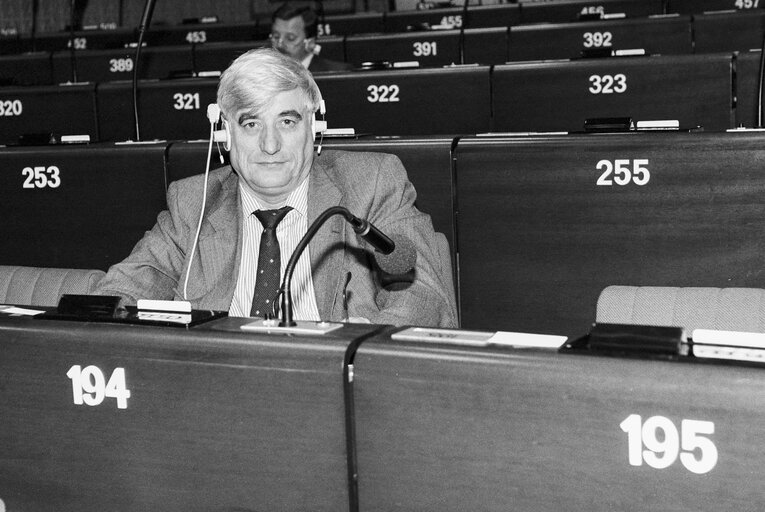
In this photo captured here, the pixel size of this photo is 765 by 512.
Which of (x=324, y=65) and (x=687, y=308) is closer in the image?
(x=687, y=308)

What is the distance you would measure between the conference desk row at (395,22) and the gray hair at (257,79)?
5488mm

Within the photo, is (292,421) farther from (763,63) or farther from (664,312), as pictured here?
(763,63)

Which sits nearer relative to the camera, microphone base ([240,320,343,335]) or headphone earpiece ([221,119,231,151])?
microphone base ([240,320,343,335])

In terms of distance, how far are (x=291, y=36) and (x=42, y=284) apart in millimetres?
3657

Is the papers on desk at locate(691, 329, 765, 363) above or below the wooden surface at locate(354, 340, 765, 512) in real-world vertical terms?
above

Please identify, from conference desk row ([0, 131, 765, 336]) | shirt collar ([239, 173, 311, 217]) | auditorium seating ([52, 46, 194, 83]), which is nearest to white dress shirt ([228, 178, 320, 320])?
shirt collar ([239, 173, 311, 217])

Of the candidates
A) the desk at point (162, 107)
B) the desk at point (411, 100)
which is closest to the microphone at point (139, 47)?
the desk at point (162, 107)

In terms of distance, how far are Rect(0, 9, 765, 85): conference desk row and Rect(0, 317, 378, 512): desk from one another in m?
4.02

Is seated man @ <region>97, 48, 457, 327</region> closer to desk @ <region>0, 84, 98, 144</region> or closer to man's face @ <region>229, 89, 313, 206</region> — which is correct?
man's face @ <region>229, 89, 313, 206</region>

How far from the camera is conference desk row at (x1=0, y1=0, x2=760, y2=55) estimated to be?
7.61 metres

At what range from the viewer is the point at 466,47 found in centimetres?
623

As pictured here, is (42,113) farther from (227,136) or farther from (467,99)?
(227,136)

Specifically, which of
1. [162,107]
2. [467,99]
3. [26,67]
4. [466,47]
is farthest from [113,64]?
[467,99]

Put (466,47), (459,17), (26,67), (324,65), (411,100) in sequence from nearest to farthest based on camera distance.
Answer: (411,100), (324,65), (466,47), (26,67), (459,17)
